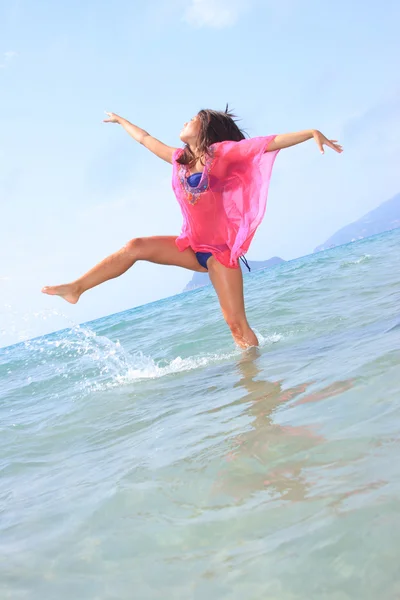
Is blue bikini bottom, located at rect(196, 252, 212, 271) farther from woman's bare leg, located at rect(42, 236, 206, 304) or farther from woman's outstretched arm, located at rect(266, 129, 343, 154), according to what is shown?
woman's outstretched arm, located at rect(266, 129, 343, 154)

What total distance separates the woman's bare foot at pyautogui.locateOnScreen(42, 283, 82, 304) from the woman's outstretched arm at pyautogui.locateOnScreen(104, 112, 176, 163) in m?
1.39

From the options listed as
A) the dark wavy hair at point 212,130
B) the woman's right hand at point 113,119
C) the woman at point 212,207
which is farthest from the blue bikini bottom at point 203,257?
the woman's right hand at point 113,119

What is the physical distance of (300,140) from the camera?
14.8ft

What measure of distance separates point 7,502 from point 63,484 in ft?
0.91

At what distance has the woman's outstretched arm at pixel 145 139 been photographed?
5367mm

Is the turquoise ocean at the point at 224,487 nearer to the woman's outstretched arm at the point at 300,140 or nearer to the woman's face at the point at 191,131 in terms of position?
the woman's outstretched arm at the point at 300,140

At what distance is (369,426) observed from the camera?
241 cm

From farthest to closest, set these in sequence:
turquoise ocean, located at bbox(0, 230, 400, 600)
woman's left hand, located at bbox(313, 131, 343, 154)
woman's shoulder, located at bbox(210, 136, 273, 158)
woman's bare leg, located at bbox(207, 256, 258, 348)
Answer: woman's bare leg, located at bbox(207, 256, 258, 348) < woman's shoulder, located at bbox(210, 136, 273, 158) < woman's left hand, located at bbox(313, 131, 343, 154) < turquoise ocean, located at bbox(0, 230, 400, 600)

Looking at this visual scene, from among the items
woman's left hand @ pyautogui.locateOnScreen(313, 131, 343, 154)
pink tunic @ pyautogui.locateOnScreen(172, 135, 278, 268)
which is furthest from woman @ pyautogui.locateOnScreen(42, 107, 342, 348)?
woman's left hand @ pyautogui.locateOnScreen(313, 131, 343, 154)

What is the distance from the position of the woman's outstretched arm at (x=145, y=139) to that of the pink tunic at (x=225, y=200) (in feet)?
0.41

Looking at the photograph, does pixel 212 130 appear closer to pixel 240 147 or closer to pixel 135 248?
pixel 240 147

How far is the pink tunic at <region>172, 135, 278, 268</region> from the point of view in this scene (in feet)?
16.4

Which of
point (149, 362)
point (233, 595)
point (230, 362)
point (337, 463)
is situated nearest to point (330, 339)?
point (230, 362)

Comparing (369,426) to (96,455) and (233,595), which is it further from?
(96,455)
